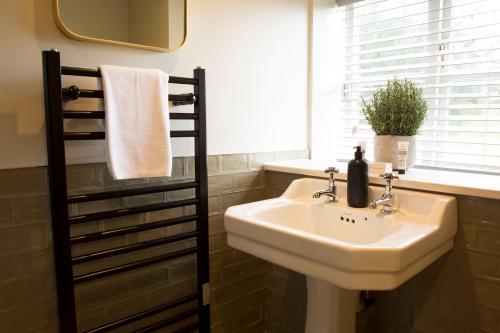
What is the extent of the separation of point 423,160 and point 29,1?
5.20 feet

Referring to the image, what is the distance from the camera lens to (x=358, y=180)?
121cm

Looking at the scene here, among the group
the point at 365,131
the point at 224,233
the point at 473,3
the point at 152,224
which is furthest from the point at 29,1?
the point at 473,3

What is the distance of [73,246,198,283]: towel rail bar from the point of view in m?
1.07

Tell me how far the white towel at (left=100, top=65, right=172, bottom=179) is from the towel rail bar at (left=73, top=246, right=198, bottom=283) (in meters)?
0.30

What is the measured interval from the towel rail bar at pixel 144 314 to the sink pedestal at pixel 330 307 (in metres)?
0.45

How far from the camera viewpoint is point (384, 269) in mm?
836

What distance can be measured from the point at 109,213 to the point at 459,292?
1112mm

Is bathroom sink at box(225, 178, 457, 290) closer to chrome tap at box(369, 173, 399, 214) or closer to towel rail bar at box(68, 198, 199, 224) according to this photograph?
chrome tap at box(369, 173, 399, 214)

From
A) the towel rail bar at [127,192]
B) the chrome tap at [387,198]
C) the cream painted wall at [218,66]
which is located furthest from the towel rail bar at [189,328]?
the chrome tap at [387,198]

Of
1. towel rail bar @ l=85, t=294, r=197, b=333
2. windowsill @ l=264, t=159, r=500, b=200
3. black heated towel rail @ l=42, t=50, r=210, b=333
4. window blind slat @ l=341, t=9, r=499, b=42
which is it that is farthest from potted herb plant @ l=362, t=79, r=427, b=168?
towel rail bar @ l=85, t=294, r=197, b=333

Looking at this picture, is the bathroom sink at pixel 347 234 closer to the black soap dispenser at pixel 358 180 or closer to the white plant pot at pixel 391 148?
the black soap dispenser at pixel 358 180

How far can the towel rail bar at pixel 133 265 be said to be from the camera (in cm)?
107

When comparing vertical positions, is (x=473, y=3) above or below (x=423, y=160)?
above

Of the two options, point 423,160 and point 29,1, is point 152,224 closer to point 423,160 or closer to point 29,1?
point 29,1
